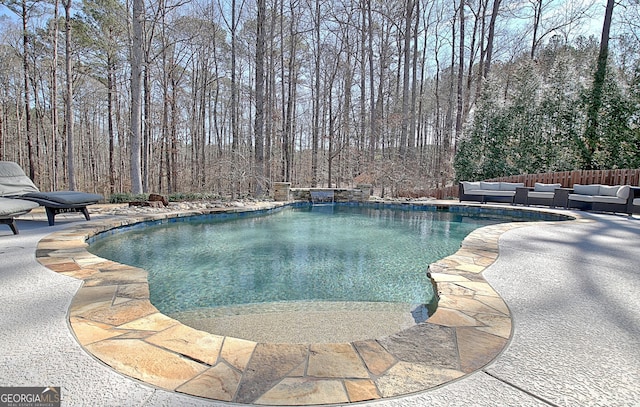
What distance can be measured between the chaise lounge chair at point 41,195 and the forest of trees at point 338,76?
3.03 metres

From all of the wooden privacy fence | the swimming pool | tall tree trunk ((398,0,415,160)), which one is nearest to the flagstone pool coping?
the swimming pool

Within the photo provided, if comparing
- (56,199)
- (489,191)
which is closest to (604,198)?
(489,191)

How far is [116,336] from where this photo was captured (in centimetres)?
150

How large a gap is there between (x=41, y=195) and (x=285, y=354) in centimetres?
481

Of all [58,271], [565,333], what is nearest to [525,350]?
[565,333]

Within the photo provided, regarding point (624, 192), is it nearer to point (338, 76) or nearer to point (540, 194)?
point (540, 194)

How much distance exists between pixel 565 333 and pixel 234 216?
242 inches

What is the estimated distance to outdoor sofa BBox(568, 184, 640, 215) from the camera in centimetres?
611

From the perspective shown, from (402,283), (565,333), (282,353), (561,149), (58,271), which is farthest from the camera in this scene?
(561,149)

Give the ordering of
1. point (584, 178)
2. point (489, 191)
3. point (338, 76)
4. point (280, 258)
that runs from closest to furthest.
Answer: point (280, 258) → point (584, 178) → point (489, 191) → point (338, 76)

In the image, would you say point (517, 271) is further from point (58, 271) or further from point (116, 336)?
point (58, 271)

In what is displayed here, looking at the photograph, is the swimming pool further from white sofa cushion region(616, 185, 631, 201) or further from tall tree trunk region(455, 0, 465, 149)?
tall tree trunk region(455, 0, 465, 149)

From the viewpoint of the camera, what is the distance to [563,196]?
7.21 m

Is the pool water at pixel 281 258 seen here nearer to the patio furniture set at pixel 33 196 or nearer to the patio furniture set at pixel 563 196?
the patio furniture set at pixel 33 196
